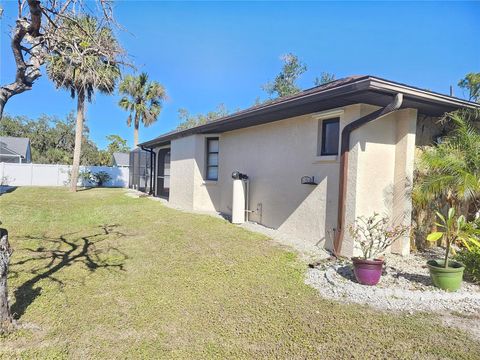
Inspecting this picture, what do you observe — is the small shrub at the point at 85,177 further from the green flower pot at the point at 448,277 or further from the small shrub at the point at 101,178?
the green flower pot at the point at 448,277

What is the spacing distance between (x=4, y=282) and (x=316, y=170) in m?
Result: 6.16

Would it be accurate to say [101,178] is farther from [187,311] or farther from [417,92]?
[417,92]

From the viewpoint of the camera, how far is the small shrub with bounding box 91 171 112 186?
2683 centimetres

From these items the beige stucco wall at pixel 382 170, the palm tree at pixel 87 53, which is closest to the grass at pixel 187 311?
the beige stucco wall at pixel 382 170

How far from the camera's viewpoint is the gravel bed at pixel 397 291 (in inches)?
162

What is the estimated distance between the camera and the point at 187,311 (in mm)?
3844

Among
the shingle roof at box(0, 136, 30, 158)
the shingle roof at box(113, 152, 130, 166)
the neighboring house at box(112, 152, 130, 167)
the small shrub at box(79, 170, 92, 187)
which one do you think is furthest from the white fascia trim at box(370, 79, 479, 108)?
the shingle roof at box(113, 152, 130, 166)

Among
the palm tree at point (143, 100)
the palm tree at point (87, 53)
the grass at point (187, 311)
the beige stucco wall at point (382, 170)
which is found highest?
the palm tree at point (143, 100)

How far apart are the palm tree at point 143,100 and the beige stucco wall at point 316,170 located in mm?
18691

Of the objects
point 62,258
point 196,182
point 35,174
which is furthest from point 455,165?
point 35,174

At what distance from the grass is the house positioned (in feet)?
4.91

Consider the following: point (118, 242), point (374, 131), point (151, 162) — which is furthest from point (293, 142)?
point (151, 162)

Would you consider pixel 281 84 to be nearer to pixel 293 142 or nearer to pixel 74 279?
pixel 293 142

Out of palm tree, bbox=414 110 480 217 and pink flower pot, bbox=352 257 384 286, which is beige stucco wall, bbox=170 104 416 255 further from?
pink flower pot, bbox=352 257 384 286
